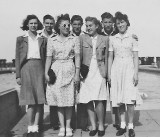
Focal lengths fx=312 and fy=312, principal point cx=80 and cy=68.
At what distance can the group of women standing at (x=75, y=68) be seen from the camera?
522 cm

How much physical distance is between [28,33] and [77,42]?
873 mm

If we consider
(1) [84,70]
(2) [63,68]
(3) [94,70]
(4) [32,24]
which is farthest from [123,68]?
(4) [32,24]

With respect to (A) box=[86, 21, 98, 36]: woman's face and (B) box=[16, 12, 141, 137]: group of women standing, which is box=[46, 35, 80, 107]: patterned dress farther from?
(A) box=[86, 21, 98, 36]: woman's face

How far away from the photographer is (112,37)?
17.9ft

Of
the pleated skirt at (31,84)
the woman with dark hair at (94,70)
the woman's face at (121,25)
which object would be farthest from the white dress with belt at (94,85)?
the pleated skirt at (31,84)

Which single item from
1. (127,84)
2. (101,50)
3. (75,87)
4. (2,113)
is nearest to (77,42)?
(101,50)

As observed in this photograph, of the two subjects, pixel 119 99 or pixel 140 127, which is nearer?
pixel 119 99

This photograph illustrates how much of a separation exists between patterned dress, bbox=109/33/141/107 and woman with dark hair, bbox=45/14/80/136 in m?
0.66

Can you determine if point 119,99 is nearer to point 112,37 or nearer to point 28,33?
point 112,37

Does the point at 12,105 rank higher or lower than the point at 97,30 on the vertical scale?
lower

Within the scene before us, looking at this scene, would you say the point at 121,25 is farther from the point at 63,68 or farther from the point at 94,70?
the point at 63,68

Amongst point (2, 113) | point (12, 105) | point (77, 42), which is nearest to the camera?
point (77, 42)

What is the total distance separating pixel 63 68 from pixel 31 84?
617 millimetres

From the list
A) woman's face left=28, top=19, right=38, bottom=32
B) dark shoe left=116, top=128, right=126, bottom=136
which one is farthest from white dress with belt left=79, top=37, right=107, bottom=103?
woman's face left=28, top=19, right=38, bottom=32
